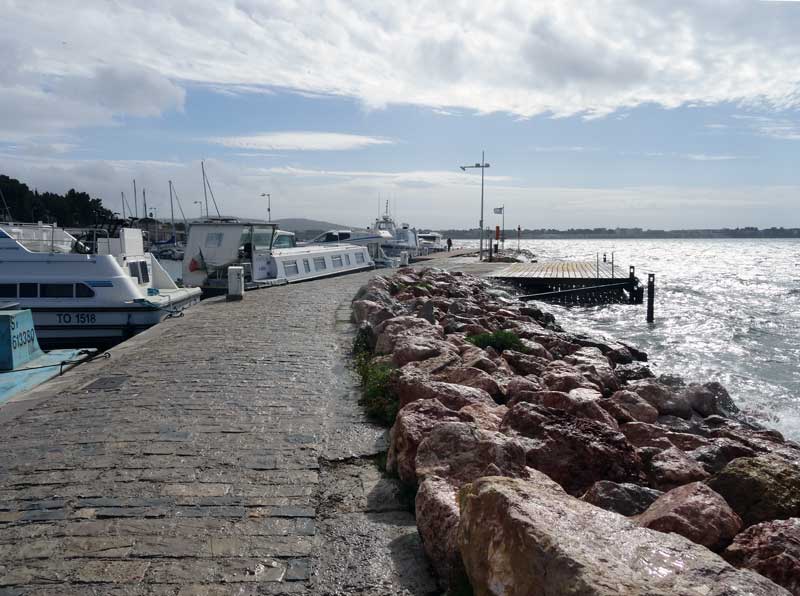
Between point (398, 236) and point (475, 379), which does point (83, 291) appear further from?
point (398, 236)

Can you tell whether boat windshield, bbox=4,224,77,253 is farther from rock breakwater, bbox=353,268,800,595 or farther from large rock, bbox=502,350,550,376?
large rock, bbox=502,350,550,376

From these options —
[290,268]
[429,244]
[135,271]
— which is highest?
[429,244]

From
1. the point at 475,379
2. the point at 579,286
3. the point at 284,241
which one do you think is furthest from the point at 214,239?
the point at 475,379

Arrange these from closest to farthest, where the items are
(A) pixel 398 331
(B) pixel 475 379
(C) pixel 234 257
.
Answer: (B) pixel 475 379
(A) pixel 398 331
(C) pixel 234 257

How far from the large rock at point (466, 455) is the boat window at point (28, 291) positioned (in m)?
13.9

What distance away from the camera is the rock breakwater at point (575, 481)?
2.87m

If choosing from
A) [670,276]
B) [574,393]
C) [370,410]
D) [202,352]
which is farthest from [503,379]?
[670,276]

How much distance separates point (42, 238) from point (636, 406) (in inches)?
621

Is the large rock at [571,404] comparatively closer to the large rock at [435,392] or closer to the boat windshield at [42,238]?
the large rock at [435,392]

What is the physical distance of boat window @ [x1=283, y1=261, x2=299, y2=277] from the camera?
24609 millimetres

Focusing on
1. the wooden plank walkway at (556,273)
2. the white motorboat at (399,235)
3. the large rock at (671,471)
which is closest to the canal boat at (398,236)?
the white motorboat at (399,235)

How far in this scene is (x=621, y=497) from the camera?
431 cm

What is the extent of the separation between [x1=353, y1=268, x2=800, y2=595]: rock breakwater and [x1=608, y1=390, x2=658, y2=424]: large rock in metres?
0.02

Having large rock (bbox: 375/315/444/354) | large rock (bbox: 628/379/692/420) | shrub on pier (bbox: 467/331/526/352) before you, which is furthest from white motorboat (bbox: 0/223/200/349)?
large rock (bbox: 628/379/692/420)
